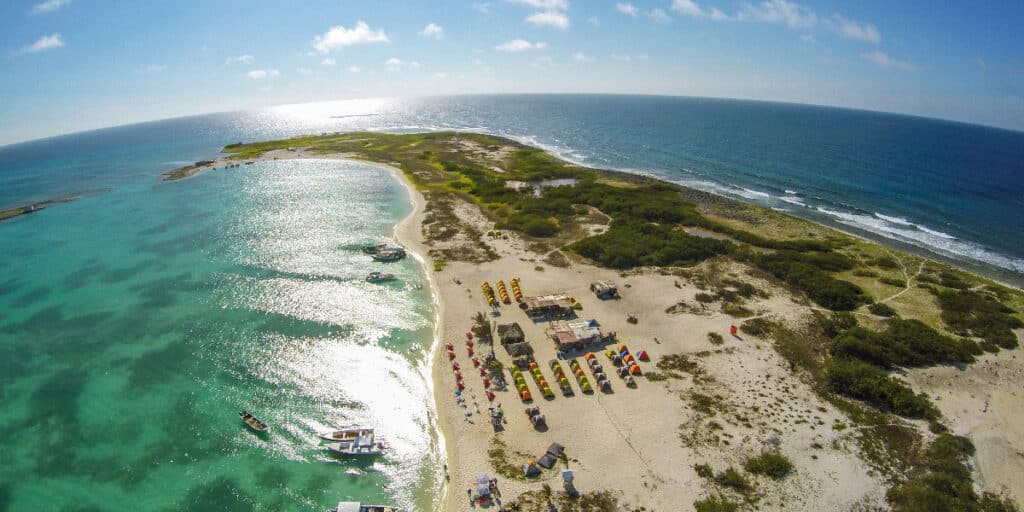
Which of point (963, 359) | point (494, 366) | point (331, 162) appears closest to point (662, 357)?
point (494, 366)

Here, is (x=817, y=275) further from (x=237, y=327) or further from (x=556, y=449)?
(x=237, y=327)

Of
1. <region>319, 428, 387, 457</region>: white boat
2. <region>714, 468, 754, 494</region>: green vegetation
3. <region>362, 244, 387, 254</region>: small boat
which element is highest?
<region>362, 244, 387, 254</region>: small boat

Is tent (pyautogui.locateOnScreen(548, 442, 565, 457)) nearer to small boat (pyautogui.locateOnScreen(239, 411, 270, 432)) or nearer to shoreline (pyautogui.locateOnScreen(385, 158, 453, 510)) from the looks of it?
shoreline (pyautogui.locateOnScreen(385, 158, 453, 510))

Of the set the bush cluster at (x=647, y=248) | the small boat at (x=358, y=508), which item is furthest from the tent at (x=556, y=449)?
the bush cluster at (x=647, y=248)

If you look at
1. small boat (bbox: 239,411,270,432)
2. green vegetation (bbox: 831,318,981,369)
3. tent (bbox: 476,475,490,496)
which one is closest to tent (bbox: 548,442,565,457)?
tent (bbox: 476,475,490,496)

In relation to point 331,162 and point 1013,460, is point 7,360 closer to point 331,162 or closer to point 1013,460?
point 1013,460

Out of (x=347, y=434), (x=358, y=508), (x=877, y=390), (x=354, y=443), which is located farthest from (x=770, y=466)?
(x=347, y=434)
